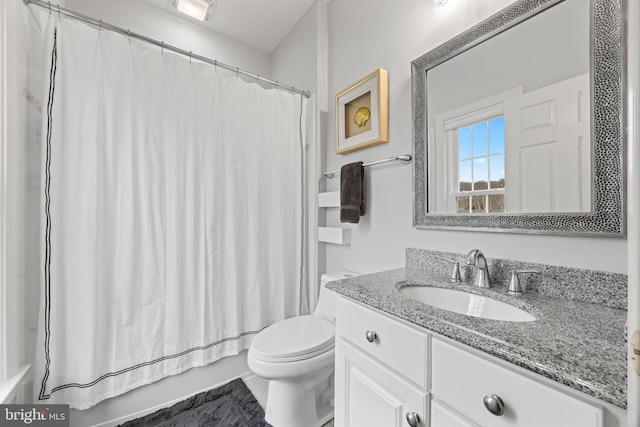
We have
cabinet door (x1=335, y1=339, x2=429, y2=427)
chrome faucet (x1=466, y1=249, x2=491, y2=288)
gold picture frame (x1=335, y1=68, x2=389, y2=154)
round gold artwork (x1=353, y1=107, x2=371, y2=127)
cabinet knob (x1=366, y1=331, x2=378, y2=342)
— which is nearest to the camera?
cabinet door (x1=335, y1=339, x2=429, y2=427)


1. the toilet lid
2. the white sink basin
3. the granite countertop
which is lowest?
the toilet lid

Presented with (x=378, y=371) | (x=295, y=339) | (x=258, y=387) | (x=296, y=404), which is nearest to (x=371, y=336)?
(x=378, y=371)

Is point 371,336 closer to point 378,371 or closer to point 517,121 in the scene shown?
point 378,371

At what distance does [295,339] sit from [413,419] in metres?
0.72

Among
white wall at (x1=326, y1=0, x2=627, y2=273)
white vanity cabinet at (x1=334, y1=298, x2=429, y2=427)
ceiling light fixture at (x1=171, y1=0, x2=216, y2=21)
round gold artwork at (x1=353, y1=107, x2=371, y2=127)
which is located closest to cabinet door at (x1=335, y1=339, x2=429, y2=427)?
white vanity cabinet at (x1=334, y1=298, x2=429, y2=427)

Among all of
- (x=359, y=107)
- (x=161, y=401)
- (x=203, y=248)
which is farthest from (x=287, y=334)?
(x=359, y=107)

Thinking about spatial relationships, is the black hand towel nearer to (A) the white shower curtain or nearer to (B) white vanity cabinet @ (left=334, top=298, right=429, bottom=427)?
(A) the white shower curtain

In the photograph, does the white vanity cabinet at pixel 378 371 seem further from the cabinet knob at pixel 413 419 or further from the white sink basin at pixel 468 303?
the white sink basin at pixel 468 303

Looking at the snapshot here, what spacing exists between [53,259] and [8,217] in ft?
0.83

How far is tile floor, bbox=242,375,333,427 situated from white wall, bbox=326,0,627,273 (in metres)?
0.89

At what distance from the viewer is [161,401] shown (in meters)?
1.44

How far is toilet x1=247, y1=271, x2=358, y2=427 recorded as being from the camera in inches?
45.4

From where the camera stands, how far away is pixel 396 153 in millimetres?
1398

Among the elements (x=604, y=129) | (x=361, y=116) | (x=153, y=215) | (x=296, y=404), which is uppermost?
(x=361, y=116)
